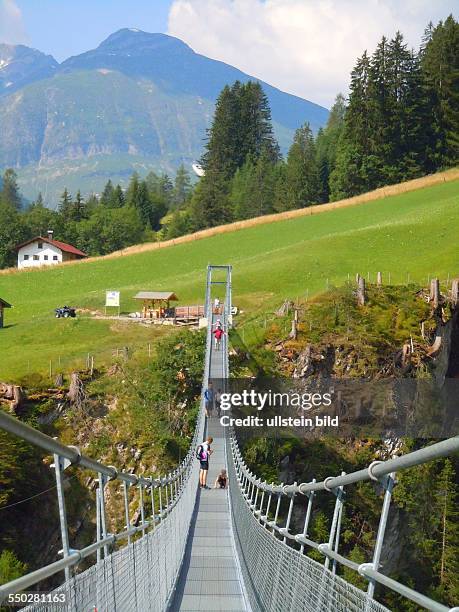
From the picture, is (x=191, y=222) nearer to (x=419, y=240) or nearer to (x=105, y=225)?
(x=105, y=225)

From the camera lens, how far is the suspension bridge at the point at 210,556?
10.3ft

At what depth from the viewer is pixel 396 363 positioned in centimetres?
2491

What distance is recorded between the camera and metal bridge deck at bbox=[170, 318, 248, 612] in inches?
353

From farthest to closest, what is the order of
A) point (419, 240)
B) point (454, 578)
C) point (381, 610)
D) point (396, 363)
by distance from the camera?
point (419, 240), point (396, 363), point (454, 578), point (381, 610)

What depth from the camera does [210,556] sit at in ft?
36.1

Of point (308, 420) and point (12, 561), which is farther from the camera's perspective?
point (308, 420)

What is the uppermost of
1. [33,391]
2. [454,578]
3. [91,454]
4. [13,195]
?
[13,195]

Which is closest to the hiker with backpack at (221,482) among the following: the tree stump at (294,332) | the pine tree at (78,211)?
the tree stump at (294,332)

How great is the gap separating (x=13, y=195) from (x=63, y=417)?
4143 inches

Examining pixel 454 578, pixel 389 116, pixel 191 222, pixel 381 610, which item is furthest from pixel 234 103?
pixel 381 610

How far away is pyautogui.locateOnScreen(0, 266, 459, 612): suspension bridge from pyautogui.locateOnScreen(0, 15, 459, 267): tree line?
47.4m

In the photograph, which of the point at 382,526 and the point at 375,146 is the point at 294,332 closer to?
the point at 382,526

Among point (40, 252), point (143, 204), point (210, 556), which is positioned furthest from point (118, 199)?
point (210, 556)

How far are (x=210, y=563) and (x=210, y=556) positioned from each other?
36 cm
